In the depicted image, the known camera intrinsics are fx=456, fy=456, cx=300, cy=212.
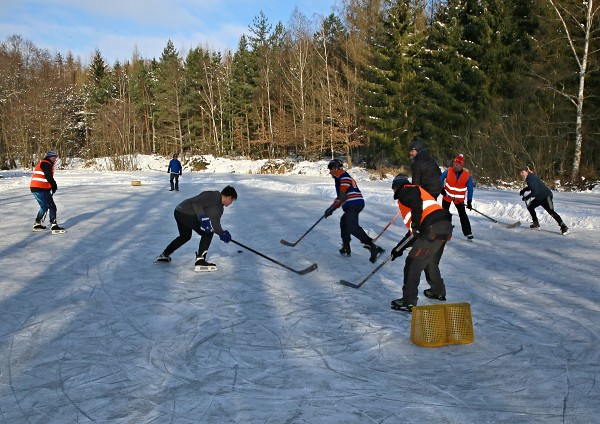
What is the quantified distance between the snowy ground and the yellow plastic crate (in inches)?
3.2

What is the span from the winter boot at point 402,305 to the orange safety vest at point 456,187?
3.88 meters

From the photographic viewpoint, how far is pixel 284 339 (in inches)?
151

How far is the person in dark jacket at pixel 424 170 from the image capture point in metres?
6.38

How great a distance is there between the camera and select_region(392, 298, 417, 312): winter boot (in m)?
4.39

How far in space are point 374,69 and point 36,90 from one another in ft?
108

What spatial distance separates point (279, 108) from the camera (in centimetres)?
3916

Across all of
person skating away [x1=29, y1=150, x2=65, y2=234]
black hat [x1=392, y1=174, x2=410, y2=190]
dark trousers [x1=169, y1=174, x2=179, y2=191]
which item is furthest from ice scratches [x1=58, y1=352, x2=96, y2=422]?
dark trousers [x1=169, y1=174, x2=179, y2=191]

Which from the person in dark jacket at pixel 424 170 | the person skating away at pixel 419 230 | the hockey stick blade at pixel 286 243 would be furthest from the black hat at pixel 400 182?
the hockey stick blade at pixel 286 243

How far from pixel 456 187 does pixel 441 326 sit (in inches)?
183

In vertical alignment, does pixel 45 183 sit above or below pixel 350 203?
above

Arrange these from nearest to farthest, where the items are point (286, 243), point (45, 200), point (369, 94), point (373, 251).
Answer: point (373, 251), point (286, 243), point (45, 200), point (369, 94)

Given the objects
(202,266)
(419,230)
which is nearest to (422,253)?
(419,230)

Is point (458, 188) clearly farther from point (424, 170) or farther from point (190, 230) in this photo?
Result: point (190, 230)

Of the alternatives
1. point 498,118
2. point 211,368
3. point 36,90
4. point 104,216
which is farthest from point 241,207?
point 36,90
